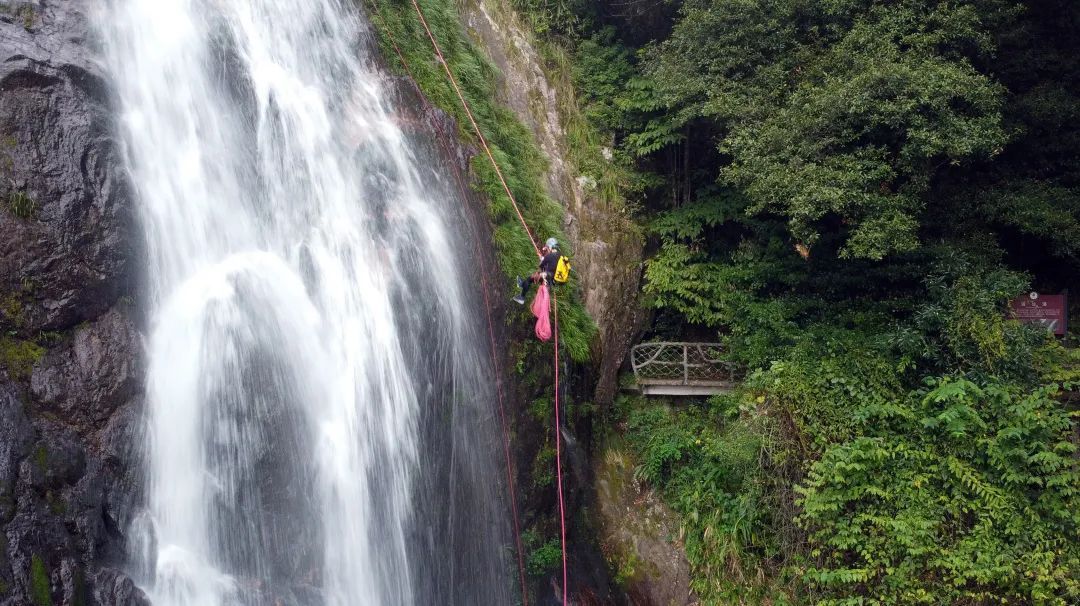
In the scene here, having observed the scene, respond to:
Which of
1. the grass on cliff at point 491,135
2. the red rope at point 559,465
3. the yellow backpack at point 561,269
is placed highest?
the grass on cliff at point 491,135

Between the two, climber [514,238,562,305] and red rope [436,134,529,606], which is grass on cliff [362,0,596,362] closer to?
climber [514,238,562,305]

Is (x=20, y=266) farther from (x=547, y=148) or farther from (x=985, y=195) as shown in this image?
(x=985, y=195)

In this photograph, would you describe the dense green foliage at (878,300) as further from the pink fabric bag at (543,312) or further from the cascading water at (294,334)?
the cascading water at (294,334)

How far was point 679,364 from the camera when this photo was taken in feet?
39.7

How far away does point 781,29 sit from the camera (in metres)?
10.7

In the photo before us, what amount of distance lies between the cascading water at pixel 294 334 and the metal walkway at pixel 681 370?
347 cm

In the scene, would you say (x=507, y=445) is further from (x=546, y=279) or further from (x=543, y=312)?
(x=546, y=279)

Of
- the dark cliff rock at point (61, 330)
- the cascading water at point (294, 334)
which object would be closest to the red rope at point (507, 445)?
the cascading water at point (294, 334)

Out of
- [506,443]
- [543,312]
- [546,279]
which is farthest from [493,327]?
[506,443]

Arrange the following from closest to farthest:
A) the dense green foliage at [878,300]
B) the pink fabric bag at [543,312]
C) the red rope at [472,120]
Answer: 1. the dense green foliage at [878,300]
2. the pink fabric bag at [543,312]
3. the red rope at [472,120]

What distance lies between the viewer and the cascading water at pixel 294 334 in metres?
7.39

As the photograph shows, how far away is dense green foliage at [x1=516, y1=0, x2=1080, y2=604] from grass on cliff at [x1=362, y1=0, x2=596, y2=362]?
195 cm

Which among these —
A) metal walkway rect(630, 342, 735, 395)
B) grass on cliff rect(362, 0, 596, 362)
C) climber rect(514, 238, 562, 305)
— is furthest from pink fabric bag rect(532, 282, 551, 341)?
metal walkway rect(630, 342, 735, 395)

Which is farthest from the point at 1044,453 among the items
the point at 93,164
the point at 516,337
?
the point at 93,164
